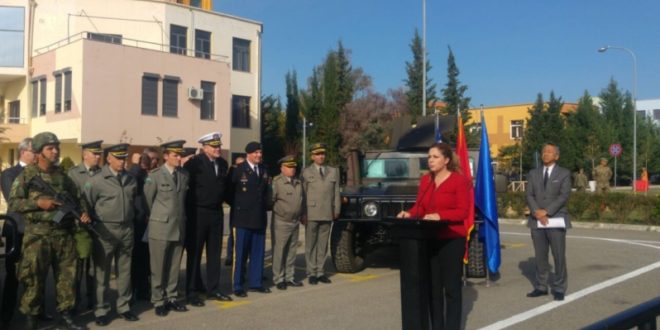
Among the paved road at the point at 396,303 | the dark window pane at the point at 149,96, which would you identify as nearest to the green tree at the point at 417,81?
the dark window pane at the point at 149,96

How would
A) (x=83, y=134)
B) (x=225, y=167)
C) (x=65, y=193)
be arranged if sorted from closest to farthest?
(x=65, y=193), (x=225, y=167), (x=83, y=134)

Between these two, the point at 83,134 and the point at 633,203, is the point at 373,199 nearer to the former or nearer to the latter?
the point at 633,203

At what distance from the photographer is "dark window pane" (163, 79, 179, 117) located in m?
29.8

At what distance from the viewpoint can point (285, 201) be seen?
27.2 feet

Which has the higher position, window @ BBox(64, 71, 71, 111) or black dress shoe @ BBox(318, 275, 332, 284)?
window @ BBox(64, 71, 71, 111)

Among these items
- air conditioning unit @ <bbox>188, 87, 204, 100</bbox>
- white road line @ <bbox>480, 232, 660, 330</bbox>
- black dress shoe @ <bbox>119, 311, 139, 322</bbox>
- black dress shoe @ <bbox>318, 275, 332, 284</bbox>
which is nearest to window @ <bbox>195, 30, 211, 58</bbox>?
air conditioning unit @ <bbox>188, 87, 204, 100</bbox>

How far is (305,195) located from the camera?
8570 mm

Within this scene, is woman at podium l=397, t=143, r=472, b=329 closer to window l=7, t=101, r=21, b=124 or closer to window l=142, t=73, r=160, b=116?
window l=142, t=73, r=160, b=116

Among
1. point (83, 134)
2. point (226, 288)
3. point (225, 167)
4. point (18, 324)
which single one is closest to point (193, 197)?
point (225, 167)

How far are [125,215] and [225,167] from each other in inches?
65.3

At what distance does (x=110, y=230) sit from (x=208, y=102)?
25810mm

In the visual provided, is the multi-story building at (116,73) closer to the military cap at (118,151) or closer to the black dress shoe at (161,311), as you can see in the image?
the military cap at (118,151)

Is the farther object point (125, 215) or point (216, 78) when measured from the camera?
point (216, 78)

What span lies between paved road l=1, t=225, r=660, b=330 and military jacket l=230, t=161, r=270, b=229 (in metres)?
0.92
